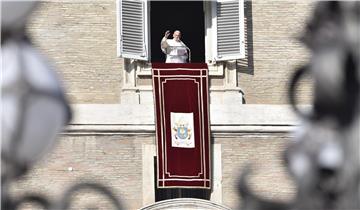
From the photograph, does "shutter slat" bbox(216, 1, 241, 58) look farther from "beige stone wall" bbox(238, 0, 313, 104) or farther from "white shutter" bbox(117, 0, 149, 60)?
"white shutter" bbox(117, 0, 149, 60)

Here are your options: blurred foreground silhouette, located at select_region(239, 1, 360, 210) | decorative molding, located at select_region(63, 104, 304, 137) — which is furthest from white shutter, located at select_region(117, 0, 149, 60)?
blurred foreground silhouette, located at select_region(239, 1, 360, 210)

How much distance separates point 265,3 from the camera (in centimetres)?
2706

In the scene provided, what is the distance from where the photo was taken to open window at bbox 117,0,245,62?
26.4 meters

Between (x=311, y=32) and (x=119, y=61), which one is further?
(x=119, y=61)

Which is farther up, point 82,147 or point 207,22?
point 207,22

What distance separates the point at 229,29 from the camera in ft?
87.1

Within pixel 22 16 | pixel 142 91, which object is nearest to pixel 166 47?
pixel 142 91

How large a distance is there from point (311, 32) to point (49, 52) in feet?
61.1

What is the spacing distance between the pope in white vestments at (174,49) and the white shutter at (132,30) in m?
0.29

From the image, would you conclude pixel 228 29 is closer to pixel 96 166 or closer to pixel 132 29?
pixel 132 29

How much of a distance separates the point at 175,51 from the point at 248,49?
3.74ft

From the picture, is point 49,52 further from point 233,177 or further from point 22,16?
point 22,16

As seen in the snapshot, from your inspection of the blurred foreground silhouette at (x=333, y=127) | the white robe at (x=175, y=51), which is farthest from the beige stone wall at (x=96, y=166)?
the blurred foreground silhouette at (x=333, y=127)

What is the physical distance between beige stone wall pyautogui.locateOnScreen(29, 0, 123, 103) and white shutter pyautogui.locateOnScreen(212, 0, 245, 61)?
4.63 feet
